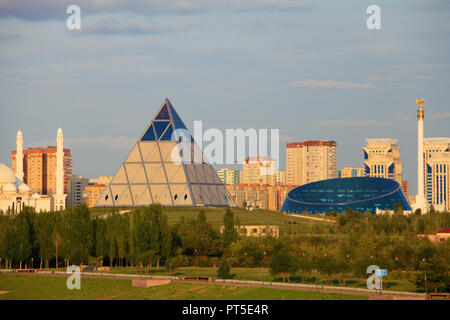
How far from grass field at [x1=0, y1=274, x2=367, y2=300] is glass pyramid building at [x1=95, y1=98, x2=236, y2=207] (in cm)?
4452

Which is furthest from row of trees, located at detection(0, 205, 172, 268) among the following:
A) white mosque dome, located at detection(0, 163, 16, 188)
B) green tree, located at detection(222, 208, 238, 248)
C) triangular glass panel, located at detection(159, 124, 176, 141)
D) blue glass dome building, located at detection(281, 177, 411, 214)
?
white mosque dome, located at detection(0, 163, 16, 188)

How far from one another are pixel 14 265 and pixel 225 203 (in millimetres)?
41136

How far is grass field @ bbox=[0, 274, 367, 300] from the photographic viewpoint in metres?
54.7

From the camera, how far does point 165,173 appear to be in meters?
112

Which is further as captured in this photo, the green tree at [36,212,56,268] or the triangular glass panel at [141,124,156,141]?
the triangular glass panel at [141,124,156,141]

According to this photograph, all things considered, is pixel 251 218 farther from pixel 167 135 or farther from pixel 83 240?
Result: pixel 83 240

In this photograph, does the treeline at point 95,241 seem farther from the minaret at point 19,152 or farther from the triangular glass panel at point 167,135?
the minaret at point 19,152

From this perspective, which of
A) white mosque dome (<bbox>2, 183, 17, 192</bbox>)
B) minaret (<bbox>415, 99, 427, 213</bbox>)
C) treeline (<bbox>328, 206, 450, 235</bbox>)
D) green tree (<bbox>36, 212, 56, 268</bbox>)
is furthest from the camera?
white mosque dome (<bbox>2, 183, 17, 192</bbox>)

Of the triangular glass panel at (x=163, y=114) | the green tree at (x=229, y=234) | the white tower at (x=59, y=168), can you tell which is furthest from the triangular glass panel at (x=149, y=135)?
the green tree at (x=229, y=234)

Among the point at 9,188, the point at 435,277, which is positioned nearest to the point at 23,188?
the point at 9,188

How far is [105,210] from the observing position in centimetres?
10600

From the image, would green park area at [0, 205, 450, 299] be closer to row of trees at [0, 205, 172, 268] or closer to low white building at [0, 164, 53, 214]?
row of trees at [0, 205, 172, 268]

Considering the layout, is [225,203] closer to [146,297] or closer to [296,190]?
[296,190]
